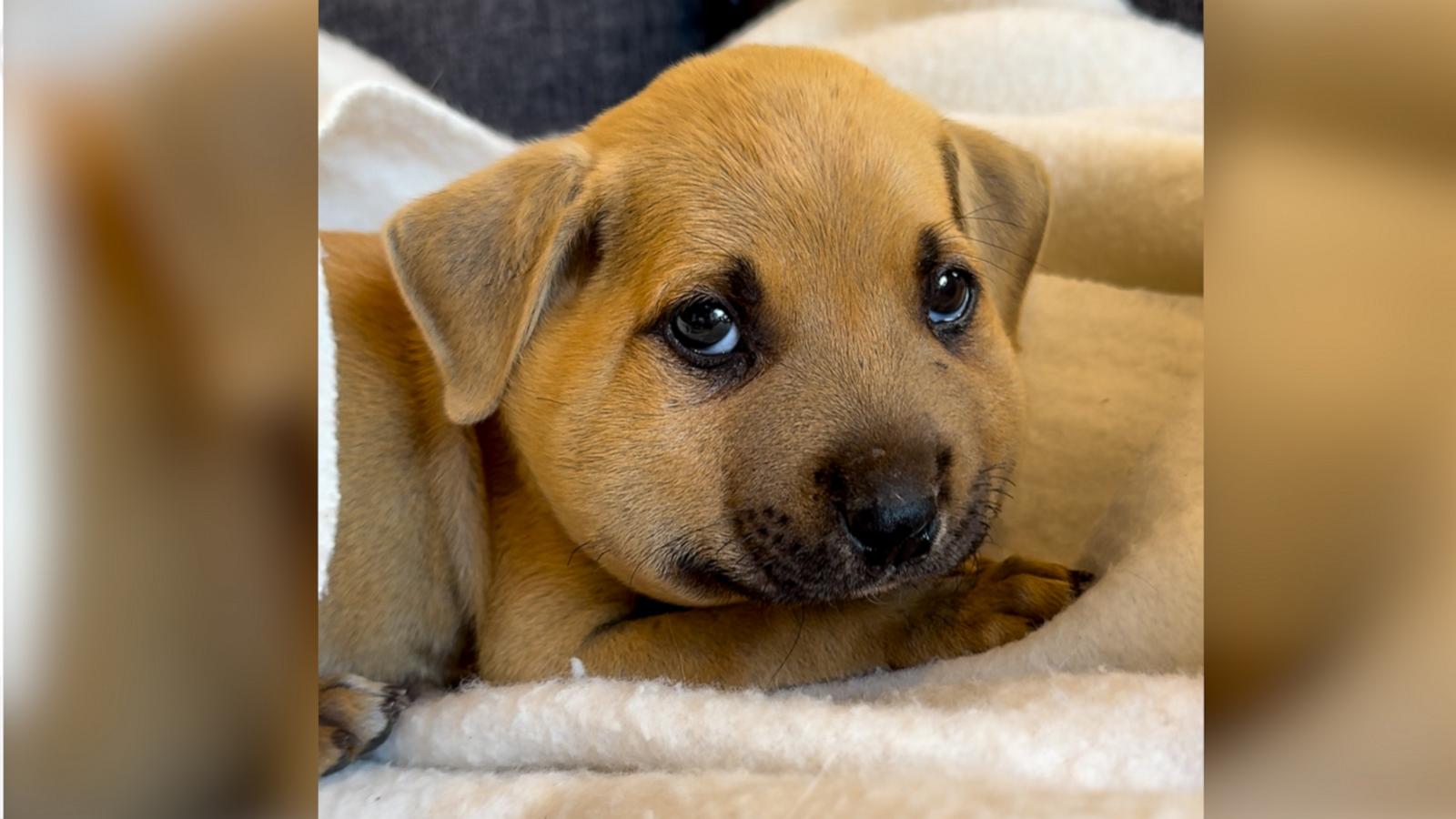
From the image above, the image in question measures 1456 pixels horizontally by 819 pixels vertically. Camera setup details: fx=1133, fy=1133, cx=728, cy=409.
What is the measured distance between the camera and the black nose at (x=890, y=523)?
1278mm

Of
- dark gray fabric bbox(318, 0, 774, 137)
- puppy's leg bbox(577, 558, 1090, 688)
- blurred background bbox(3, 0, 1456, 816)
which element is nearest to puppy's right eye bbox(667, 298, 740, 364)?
puppy's leg bbox(577, 558, 1090, 688)

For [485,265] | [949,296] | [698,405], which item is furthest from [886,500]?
[485,265]

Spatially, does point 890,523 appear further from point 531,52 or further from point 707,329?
point 531,52

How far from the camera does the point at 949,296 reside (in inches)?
60.6

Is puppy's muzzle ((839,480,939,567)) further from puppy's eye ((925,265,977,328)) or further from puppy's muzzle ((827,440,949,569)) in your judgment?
puppy's eye ((925,265,977,328))

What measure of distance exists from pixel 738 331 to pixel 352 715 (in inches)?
29.6

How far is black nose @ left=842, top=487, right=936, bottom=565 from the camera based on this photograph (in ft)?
4.19
